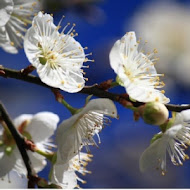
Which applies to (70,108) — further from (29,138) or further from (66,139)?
(29,138)

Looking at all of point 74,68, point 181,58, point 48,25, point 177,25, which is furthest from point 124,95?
point 177,25

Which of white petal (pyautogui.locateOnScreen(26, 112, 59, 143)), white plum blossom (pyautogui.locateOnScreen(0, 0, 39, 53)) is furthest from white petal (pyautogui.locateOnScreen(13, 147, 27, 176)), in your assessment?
white plum blossom (pyautogui.locateOnScreen(0, 0, 39, 53))

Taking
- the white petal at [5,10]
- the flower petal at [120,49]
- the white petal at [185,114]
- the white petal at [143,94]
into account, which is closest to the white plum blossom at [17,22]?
the white petal at [5,10]

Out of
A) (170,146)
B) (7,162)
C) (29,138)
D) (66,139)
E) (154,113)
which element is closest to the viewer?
(154,113)

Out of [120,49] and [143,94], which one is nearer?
[143,94]

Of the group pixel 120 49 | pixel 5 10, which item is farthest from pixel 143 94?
pixel 5 10

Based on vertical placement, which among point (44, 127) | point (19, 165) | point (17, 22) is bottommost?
point (19, 165)

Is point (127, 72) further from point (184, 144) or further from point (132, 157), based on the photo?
point (132, 157)

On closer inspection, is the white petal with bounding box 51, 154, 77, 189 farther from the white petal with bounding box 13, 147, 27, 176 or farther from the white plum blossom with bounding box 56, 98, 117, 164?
the white petal with bounding box 13, 147, 27, 176
